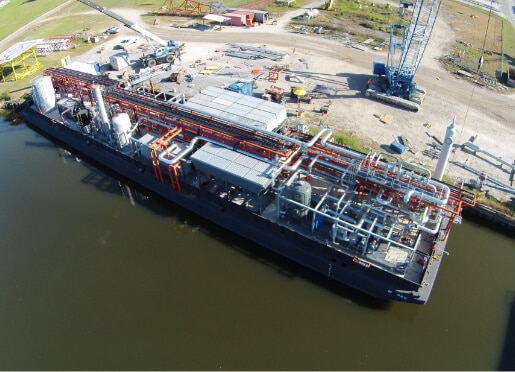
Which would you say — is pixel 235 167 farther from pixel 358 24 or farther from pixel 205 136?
pixel 358 24

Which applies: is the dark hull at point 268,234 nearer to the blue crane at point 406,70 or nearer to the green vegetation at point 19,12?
the blue crane at point 406,70

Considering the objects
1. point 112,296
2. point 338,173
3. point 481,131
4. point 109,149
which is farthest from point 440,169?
point 109,149

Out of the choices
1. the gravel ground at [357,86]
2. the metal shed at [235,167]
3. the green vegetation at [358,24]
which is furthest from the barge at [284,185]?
the green vegetation at [358,24]

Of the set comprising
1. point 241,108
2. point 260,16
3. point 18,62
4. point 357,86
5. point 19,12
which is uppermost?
point 260,16

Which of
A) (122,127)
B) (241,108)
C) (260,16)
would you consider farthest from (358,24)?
(122,127)

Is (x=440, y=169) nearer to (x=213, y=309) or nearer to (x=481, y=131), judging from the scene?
(x=481, y=131)
